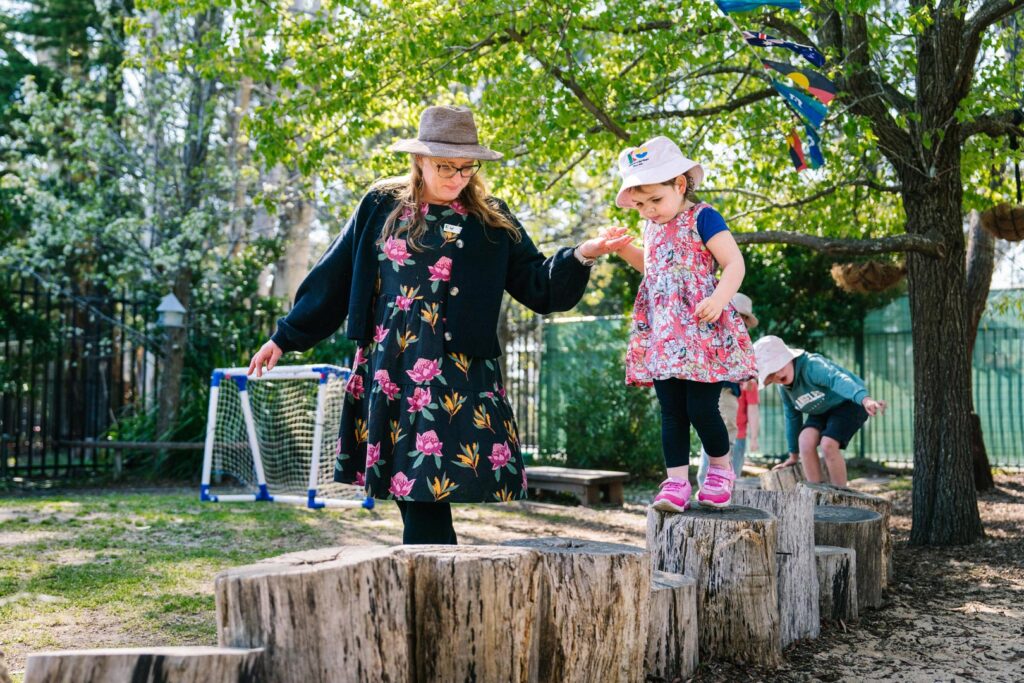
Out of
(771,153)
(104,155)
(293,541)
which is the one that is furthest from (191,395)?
(771,153)

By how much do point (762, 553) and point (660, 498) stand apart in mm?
441

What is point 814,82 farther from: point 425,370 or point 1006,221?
point 425,370

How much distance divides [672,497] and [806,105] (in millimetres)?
3158

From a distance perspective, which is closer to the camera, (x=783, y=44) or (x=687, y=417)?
(x=687, y=417)

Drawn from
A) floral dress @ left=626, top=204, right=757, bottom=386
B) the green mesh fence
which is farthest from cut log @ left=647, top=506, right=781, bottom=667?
the green mesh fence

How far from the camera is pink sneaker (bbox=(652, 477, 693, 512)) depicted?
12.4 ft

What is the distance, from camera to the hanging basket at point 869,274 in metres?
9.65

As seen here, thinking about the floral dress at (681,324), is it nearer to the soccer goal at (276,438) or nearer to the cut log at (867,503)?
the cut log at (867,503)

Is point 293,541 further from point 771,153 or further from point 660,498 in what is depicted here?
point 771,153

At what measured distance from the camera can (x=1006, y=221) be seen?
7.18 meters

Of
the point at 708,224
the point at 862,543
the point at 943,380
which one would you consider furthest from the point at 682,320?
the point at 943,380

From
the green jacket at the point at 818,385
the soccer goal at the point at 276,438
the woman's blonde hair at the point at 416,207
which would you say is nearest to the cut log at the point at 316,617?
the woman's blonde hair at the point at 416,207

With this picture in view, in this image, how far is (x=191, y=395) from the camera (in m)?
12.4

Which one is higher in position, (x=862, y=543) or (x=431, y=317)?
(x=431, y=317)
